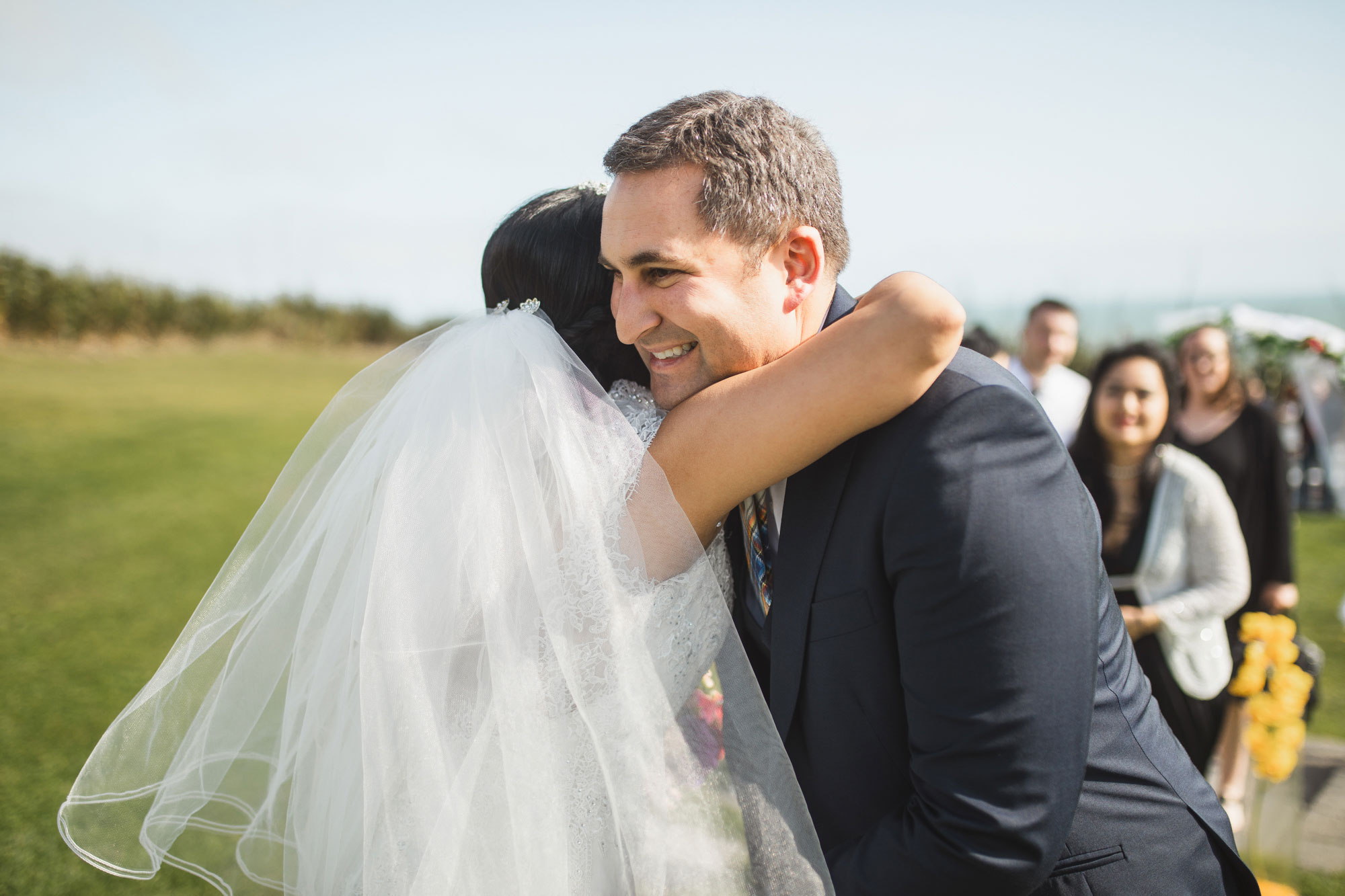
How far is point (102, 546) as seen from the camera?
10.5 m

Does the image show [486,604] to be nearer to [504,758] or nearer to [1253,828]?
[504,758]

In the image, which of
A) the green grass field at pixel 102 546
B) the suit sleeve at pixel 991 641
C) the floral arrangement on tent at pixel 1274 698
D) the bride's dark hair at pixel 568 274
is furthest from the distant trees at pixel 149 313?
the suit sleeve at pixel 991 641

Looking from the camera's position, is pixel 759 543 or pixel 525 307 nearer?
pixel 759 543

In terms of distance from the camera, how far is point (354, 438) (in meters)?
2.16

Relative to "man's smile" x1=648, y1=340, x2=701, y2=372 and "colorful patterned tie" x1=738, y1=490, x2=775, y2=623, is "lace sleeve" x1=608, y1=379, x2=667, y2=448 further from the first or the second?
"colorful patterned tie" x1=738, y1=490, x2=775, y2=623

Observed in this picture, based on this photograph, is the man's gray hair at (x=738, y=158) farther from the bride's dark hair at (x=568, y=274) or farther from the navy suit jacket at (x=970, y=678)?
the navy suit jacket at (x=970, y=678)

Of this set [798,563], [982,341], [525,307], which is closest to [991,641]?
[798,563]

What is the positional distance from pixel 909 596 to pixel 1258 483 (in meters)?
4.82

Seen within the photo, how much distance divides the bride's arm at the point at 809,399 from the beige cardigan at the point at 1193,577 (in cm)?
326

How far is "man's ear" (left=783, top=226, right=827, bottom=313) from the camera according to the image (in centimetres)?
201

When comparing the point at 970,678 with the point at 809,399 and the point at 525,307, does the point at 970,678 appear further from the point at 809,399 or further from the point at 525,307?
the point at 525,307

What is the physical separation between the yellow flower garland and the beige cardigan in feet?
1.46

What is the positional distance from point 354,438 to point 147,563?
9.76 meters

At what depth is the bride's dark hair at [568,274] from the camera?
2297 mm
